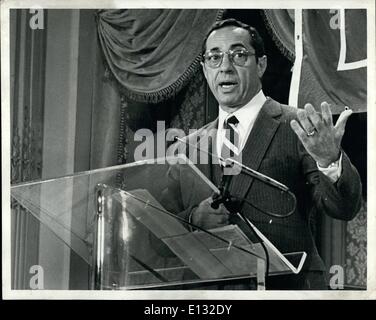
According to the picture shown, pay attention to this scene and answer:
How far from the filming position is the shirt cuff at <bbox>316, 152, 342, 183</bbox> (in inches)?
158

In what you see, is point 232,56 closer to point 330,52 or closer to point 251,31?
point 251,31

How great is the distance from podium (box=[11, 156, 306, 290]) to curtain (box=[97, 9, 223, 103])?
332mm

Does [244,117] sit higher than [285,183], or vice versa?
[244,117]

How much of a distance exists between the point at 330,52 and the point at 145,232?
1089mm

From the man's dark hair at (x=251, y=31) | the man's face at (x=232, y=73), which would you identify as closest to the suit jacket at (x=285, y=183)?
the man's face at (x=232, y=73)

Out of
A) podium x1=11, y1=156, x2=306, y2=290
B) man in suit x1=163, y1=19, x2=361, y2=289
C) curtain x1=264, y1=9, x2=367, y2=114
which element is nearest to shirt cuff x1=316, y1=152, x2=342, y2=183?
man in suit x1=163, y1=19, x2=361, y2=289

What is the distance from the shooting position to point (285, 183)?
4.06m

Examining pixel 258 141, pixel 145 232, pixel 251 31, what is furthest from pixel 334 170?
pixel 145 232

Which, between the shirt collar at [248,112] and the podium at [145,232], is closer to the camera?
the podium at [145,232]

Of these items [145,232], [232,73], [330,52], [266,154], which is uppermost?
[330,52]

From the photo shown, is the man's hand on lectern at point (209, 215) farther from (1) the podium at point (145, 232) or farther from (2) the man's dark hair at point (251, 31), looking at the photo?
(2) the man's dark hair at point (251, 31)

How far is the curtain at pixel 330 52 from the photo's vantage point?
406 centimetres

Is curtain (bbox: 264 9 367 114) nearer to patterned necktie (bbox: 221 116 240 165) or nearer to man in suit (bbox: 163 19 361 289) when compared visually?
man in suit (bbox: 163 19 361 289)

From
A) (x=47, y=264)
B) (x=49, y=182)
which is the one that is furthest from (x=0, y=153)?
(x=47, y=264)
